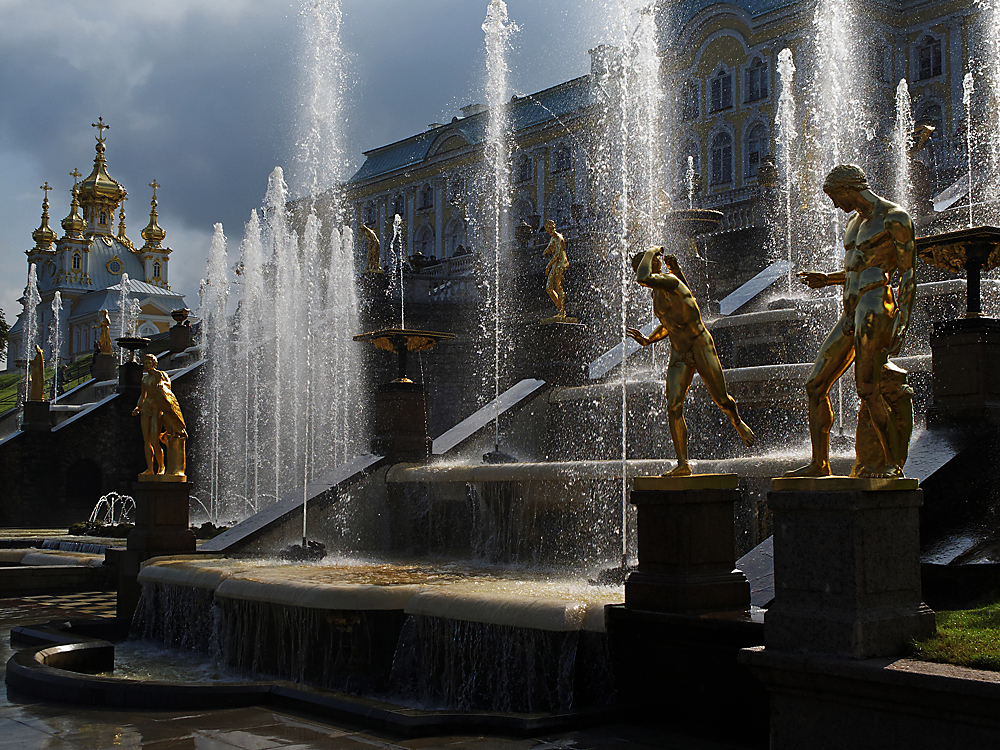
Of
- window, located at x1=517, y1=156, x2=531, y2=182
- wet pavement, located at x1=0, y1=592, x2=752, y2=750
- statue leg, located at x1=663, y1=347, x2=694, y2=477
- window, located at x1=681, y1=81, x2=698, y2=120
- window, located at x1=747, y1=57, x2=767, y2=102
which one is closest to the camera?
wet pavement, located at x1=0, y1=592, x2=752, y2=750

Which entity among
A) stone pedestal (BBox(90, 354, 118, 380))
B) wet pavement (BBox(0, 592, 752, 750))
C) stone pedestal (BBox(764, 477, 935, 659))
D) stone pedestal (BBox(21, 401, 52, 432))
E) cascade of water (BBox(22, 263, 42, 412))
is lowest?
wet pavement (BBox(0, 592, 752, 750))

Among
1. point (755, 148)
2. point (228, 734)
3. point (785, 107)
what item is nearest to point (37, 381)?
point (228, 734)

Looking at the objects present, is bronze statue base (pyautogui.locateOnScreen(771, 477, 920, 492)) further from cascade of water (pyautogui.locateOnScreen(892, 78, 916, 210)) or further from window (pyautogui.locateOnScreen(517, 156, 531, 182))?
window (pyautogui.locateOnScreen(517, 156, 531, 182))

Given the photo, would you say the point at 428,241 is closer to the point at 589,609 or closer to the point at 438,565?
the point at 438,565

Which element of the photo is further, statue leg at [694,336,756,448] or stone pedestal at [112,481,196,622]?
stone pedestal at [112,481,196,622]

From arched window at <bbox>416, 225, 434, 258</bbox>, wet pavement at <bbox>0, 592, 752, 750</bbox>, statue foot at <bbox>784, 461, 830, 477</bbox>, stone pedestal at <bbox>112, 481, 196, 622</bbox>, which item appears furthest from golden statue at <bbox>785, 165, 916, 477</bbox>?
arched window at <bbox>416, 225, 434, 258</bbox>

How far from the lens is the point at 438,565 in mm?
12375

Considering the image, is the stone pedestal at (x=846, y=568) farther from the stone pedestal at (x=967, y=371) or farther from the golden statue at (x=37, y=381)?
the golden statue at (x=37, y=381)

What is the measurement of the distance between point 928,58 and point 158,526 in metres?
36.6

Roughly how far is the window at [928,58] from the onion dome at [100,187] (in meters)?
79.3

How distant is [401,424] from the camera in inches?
614

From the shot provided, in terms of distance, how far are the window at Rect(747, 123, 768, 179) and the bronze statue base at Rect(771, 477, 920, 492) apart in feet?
135

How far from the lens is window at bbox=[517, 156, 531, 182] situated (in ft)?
191

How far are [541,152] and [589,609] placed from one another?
2012 inches
